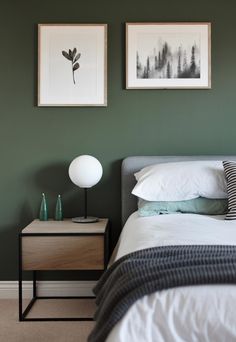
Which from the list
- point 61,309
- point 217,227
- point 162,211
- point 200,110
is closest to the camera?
point 217,227

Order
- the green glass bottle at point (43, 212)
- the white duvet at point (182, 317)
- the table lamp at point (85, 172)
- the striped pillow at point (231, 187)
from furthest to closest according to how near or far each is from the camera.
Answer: the green glass bottle at point (43, 212)
the table lamp at point (85, 172)
the striped pillow at point (231, 187)
the white duvet at point (182, 317)

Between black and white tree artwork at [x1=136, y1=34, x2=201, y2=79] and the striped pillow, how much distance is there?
34.8 inches

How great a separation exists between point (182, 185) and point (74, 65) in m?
1.28

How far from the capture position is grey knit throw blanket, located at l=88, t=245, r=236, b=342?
146 centimetres

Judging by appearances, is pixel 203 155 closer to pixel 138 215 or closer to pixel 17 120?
pixel 138 215

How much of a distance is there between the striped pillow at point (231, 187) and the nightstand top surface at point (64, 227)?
84 centimetres

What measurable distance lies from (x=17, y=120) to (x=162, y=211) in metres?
1.37

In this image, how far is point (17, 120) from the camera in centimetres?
336

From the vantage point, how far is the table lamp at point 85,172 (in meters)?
3.04

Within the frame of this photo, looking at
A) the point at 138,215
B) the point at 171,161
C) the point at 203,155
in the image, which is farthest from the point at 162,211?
the point at 203,155

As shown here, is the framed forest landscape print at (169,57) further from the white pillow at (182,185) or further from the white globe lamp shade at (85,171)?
the white pillow at (182,185)

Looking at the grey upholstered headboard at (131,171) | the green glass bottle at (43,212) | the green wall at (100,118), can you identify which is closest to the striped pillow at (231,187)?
the grey upholstered headboard at (131,171)

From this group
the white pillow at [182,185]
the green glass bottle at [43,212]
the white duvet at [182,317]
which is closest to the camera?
the white duvet at [182,317]

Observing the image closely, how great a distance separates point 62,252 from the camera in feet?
9.45
